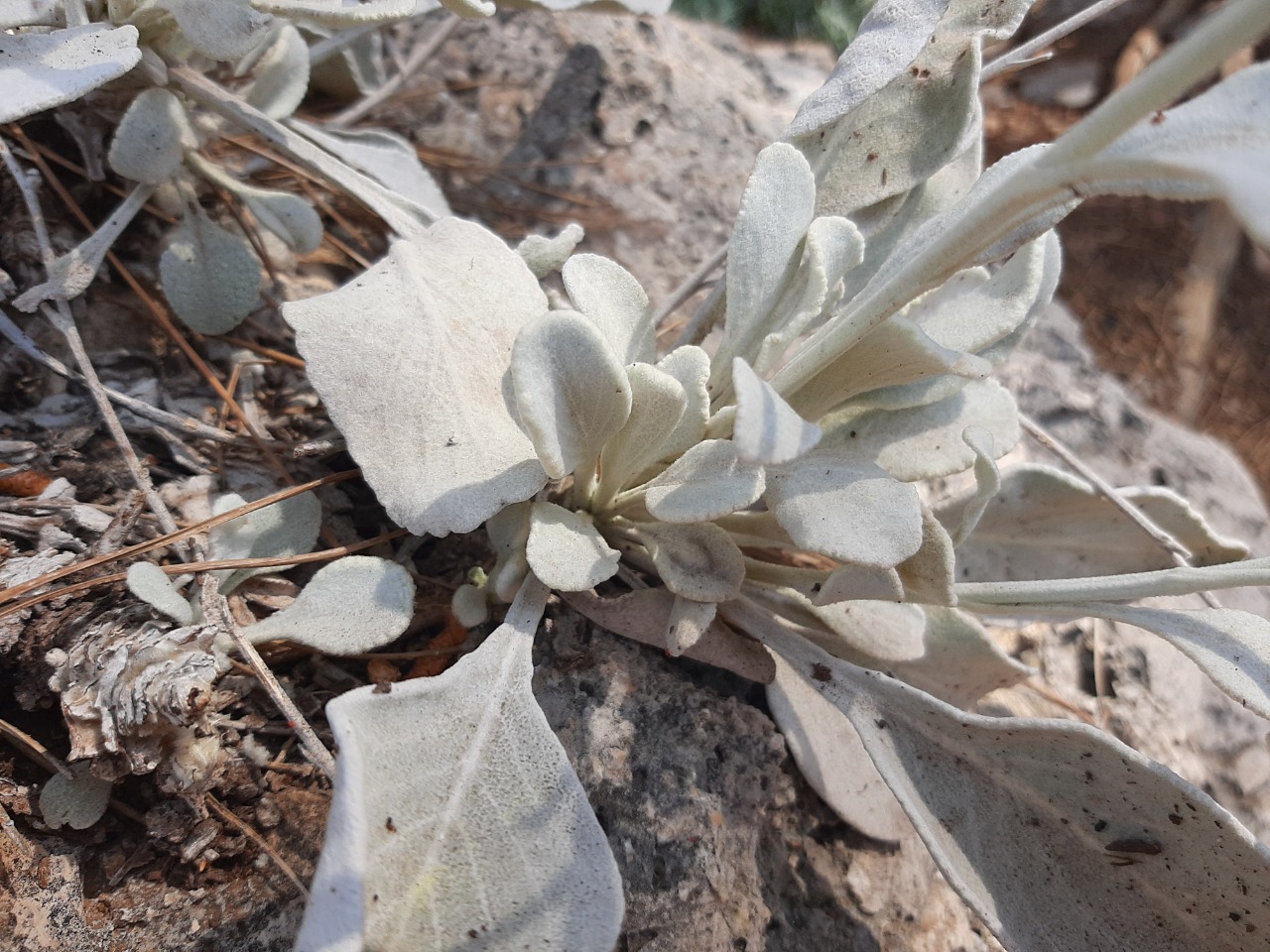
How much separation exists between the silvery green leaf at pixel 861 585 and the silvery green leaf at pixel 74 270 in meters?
1.10

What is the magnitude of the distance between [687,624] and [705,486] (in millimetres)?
180

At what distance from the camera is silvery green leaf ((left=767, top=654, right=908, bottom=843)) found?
121cm

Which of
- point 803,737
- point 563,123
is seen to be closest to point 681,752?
point 803,737

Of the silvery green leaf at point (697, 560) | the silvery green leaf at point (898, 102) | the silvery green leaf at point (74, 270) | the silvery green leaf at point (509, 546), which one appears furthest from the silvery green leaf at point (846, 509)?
the silvery green leaf at point (74, 270)

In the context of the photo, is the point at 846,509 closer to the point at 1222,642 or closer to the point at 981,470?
the point at 981,470

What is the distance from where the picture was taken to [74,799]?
974mm

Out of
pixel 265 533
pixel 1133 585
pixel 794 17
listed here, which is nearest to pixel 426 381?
pixel 265 533

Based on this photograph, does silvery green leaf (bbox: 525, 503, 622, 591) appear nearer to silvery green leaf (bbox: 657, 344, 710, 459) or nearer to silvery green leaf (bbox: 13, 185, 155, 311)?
silvery green leaf (bbox: 657, 344, 710, 459)

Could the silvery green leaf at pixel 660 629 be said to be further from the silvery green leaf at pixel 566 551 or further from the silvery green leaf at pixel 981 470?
the silvery green leaf at pixel 981 470

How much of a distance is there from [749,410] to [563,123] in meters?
1.37

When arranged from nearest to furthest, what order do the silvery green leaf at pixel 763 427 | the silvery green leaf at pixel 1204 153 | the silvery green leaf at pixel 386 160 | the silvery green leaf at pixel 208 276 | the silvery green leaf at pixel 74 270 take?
1. the silvery green leaf at pixel 1204 153
2. the silvery green leaf at pixel 763 427
3. the silvery green leaf at pixel 74 270
4. the silvery green leaf at pixel 208 276
5. the silvery green leaf at pixel 386 160

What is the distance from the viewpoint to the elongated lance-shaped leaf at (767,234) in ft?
3.59

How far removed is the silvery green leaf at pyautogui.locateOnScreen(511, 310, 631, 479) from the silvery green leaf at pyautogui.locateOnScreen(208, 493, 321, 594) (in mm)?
380

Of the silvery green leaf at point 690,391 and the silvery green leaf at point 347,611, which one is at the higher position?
the silvery green leaf at point 690,391
